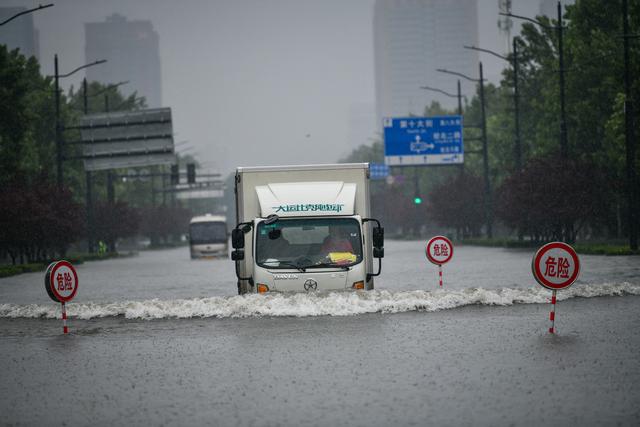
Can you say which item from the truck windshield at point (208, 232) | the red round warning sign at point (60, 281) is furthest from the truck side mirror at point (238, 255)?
the truck windshield at point (208, 232)

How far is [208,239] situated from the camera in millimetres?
60875

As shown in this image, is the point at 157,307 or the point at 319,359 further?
the point at 157,307

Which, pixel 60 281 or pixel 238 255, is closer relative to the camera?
pixel 60 281

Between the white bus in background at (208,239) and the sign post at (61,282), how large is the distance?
43.5m

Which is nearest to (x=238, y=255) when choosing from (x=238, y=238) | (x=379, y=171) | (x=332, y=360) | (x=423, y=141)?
(x=238, y=238)

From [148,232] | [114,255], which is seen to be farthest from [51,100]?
[148,232]

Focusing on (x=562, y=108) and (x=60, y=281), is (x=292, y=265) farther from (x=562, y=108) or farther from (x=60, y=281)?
(x=562, y=108)

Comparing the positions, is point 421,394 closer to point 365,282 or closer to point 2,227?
point 365,282

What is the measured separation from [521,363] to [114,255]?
2302 inches

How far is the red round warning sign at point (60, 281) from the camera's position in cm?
1623

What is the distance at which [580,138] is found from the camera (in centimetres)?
6138

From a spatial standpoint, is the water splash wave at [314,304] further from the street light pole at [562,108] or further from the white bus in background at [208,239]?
the white bus in background at [208,239]

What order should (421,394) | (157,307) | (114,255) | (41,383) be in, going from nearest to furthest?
(421,394)
(41,383)
(157,307)
(114,255)

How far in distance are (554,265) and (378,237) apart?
4605mm
